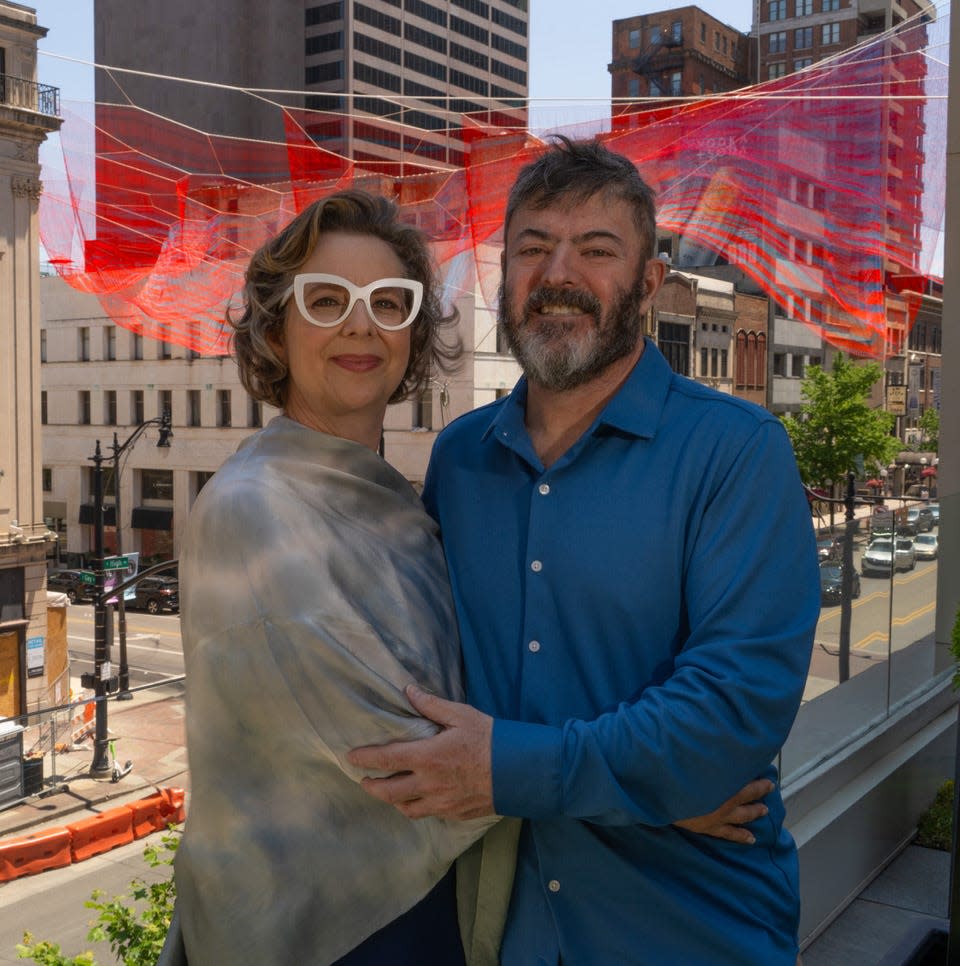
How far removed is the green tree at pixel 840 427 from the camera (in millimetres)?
34969

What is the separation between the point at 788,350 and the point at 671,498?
5073cm

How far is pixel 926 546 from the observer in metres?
6.73

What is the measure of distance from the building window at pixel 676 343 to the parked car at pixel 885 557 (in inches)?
1400

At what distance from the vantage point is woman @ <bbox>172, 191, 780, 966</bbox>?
5.60 ft

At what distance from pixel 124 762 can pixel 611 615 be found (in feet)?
10.8

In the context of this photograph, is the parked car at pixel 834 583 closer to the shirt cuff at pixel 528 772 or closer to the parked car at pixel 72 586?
the shirt cuff at pixel 528 772

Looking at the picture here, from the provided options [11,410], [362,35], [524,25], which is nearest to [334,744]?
[11,410]

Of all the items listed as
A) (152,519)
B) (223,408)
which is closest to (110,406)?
(152,519)

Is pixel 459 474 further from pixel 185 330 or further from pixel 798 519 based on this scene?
pixel 185 330

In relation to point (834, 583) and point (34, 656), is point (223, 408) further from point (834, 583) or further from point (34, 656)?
point (834, 583)

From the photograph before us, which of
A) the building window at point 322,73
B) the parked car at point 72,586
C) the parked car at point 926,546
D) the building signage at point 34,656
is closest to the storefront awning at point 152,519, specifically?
the parked car at point 72,586

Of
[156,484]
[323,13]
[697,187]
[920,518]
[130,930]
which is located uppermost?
[323,13]

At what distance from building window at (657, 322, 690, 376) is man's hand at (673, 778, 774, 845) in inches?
1578

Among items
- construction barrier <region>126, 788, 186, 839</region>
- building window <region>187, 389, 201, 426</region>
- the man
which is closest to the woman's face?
the man
